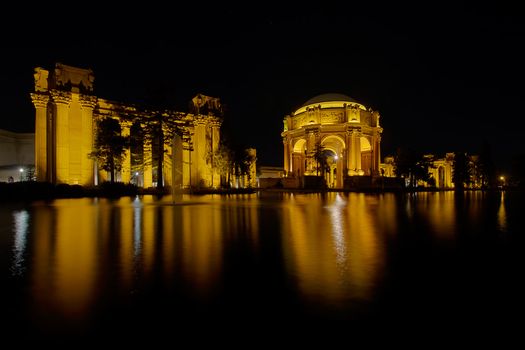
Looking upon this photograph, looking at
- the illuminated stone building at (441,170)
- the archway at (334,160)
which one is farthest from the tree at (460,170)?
the archway at (334,160)

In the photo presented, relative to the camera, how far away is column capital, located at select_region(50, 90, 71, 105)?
115 feet

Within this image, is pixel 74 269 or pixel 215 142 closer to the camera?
pixel 74 269

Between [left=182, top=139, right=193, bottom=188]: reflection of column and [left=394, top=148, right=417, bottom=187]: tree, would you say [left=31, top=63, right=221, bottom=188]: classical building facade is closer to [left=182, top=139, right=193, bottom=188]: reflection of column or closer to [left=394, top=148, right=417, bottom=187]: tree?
[left=182, top=139, right=193, bottom=188]: reflection of column

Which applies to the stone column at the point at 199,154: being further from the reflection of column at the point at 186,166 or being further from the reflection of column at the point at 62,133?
the reflection of column at the point at 62,133

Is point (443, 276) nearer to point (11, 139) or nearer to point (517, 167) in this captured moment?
point (11, 139)

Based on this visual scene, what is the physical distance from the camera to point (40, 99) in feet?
117

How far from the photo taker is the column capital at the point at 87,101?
36.6 meters

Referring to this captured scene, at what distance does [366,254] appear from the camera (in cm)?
636

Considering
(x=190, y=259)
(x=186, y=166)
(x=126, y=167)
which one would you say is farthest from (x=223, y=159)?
(x=190, y=259)

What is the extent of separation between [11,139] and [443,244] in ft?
278

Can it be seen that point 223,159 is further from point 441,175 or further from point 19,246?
point 441,175

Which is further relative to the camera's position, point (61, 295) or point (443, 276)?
point (443, 276)

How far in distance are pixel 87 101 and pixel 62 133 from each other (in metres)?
A: 3.98

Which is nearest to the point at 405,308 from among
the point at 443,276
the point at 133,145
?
the point at 443,276
